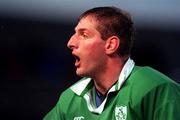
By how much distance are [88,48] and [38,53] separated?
2.02 meters

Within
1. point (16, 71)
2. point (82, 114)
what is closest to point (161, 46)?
point (16, 71)

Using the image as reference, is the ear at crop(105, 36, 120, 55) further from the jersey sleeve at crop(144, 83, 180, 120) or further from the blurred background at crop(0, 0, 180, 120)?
the blurred background at crop(0, 0, 180, 120)

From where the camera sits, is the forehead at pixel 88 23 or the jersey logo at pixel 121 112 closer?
the jersey logo at pixel 121 112

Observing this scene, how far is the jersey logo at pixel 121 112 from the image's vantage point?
249 centimetres

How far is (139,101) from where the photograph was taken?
2.47 meters

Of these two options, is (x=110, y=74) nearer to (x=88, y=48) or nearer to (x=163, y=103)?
(x=88, y=48)

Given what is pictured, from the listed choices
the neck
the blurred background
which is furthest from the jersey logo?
the blurred background

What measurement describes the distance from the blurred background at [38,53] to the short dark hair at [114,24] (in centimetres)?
181

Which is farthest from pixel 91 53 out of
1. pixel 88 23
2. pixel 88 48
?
pixel 88 23

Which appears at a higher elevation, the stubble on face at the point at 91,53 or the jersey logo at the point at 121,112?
the stubble on face at the point at 91,53

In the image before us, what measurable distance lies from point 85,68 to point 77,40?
0.12 m

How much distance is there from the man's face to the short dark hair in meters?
0.02

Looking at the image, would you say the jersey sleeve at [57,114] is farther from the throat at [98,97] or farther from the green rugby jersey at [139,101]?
the throat at [98,97]

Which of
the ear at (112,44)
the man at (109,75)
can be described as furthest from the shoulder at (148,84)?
the ear at (112,44)
